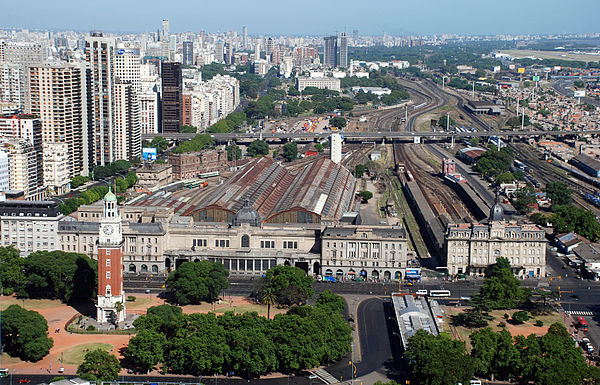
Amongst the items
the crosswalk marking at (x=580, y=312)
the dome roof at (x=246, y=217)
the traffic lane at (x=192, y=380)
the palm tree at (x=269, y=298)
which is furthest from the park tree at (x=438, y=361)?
the dome roof at (x=246, y=217)

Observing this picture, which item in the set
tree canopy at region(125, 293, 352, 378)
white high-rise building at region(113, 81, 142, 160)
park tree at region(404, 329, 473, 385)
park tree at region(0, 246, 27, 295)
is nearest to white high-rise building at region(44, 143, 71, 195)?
white high-rise building at region(113, 81, 142, 160)

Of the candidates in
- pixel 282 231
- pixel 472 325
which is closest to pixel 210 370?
pixel 472 325

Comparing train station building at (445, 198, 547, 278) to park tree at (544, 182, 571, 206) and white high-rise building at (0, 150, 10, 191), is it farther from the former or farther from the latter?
white high-rise building at (0, 150, 10, 191)

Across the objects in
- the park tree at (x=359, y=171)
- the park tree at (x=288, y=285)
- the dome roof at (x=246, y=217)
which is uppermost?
the dome roof at (x=246, y=217)

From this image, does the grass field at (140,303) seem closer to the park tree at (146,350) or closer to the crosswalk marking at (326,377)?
the park tree at (146,350)

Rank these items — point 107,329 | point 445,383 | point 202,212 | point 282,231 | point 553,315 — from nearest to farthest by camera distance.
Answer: point 445,383 < point 107,329 < point 553,315 < point 282,231 < point 202,212

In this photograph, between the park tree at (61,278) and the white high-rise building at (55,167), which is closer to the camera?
the park tree at (61,278)

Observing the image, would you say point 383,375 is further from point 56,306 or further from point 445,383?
point 56,306
